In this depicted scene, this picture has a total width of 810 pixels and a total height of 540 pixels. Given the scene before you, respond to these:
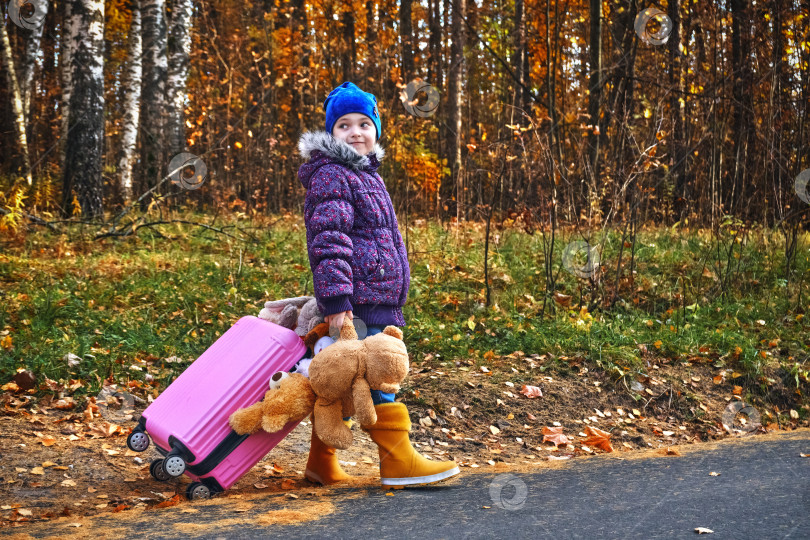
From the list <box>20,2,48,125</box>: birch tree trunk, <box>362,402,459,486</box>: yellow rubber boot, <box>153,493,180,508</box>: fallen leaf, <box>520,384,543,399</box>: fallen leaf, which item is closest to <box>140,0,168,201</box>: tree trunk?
<box>20,2,48,125</box>: birch tree trunk

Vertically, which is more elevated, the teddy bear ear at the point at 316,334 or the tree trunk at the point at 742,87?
the tree trunk at the point at 742,87

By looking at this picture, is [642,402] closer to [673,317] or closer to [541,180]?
[673,317]

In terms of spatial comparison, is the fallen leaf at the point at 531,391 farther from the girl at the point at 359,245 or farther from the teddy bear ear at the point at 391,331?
the teddy bear ear at the point at 391,331

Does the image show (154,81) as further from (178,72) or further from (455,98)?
(455,98)

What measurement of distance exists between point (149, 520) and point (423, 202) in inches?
425

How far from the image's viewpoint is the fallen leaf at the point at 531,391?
210 inches

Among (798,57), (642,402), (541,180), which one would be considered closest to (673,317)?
(642,402)

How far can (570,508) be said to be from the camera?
3.29 metres

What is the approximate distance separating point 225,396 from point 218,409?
0.07 metres

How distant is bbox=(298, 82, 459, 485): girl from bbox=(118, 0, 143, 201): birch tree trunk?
8.93 m

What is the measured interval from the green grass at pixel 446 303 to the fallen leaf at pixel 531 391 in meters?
0.44

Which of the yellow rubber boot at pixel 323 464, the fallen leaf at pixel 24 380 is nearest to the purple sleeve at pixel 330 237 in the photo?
the yellow rubber boot at pixel 323 464

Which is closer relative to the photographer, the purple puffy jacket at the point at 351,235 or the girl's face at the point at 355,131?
the purple puffy jacket at the point at 351,235

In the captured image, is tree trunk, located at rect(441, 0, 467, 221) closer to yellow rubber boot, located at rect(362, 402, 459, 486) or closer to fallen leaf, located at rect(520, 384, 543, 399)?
fallen leaf, located at rect(520, 384, 543, 399)
